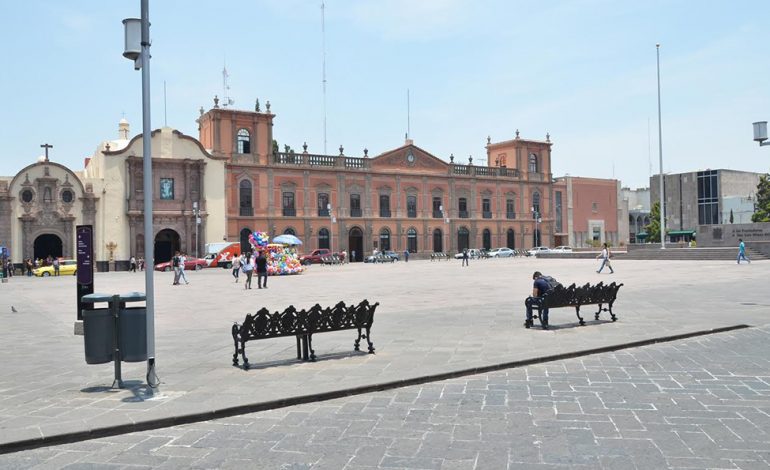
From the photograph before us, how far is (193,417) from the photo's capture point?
19.7ft

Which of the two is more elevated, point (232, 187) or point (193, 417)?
point (232, 187)

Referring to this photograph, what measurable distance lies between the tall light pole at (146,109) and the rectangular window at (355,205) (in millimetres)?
47782

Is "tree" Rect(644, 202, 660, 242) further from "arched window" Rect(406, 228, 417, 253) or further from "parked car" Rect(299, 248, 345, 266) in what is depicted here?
"parked car" Rect(299, 248, 345, 266)

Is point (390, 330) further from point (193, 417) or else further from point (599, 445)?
point (599, 445)

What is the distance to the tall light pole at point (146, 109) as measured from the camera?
22.7ft

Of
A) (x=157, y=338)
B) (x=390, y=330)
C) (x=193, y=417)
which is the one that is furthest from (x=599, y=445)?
(x=157, y=338)

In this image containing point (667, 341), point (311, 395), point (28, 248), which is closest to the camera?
point (311, 395)

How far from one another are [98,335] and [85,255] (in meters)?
3.83

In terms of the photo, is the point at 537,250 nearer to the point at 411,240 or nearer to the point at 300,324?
the point at 411,240

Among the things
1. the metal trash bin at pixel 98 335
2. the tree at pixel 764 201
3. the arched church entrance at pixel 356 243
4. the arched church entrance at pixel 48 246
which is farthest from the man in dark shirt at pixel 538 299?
the tree at pixel 764 201

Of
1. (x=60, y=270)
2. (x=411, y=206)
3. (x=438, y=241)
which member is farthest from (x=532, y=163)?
(x=60, y=270)

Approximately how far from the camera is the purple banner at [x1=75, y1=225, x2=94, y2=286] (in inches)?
404

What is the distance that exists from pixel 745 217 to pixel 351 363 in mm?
72553

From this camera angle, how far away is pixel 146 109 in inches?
275
